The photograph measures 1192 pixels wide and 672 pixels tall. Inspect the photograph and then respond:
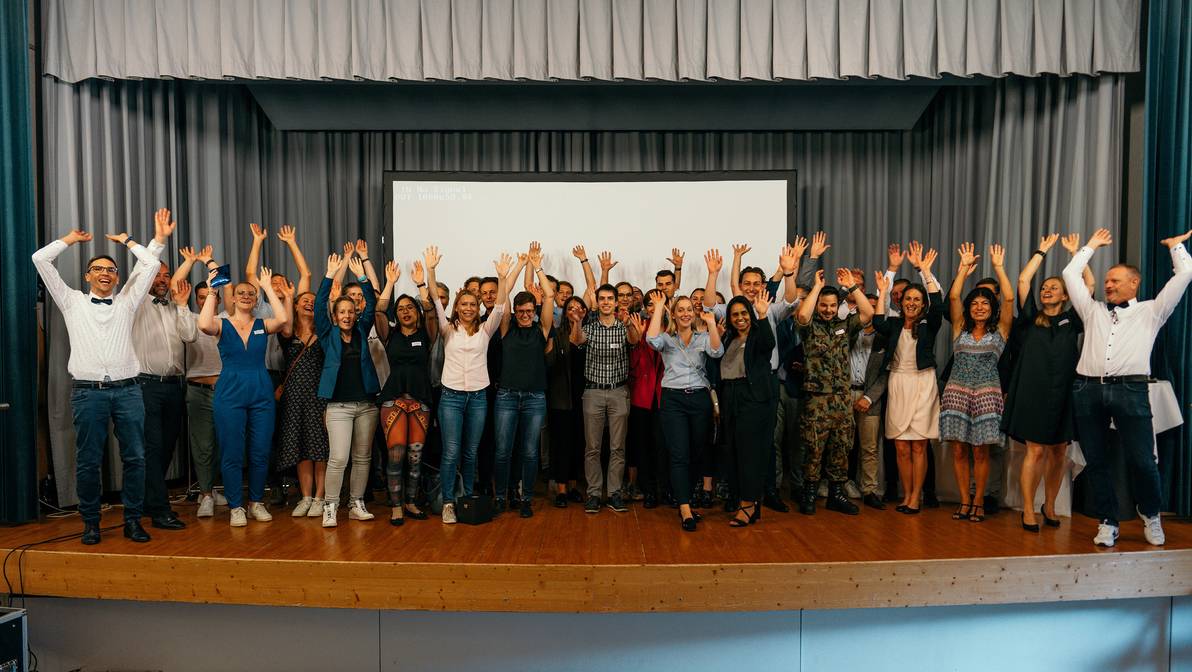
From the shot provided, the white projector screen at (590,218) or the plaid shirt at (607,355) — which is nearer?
the plaid shirt at (607,355)

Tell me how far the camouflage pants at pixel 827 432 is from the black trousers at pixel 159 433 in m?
3.87

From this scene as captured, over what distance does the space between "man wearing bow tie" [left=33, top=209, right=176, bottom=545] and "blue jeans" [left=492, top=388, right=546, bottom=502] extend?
1.95 meters

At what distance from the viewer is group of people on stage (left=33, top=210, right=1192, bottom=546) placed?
344 centimetres

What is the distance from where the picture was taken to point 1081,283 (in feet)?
11.4

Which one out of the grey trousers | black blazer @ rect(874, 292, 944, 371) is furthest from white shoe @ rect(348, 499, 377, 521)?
black blazer @ rect(874, 292, 944, 371)

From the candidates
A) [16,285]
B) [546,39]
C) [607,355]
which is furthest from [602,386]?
[16,285]

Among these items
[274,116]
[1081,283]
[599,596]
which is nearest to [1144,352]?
[1081,283]

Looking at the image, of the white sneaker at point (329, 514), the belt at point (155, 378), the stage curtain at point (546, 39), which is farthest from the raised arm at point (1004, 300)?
the belt at point (155, 378)

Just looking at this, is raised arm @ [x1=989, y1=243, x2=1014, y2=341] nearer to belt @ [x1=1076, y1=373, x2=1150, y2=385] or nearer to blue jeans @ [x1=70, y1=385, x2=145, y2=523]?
belt @ [x1=1076, y1=373, x2=1150, y2=385]

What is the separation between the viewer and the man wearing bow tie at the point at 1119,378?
335 centimetres

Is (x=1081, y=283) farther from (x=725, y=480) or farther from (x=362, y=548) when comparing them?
(x=362, y=548)

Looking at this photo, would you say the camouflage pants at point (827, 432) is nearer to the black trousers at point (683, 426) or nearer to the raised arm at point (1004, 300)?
the black trousers at point (683, 426)

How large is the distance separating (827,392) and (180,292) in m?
4.09

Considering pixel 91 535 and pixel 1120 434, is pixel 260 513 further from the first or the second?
pixel 1120 434
